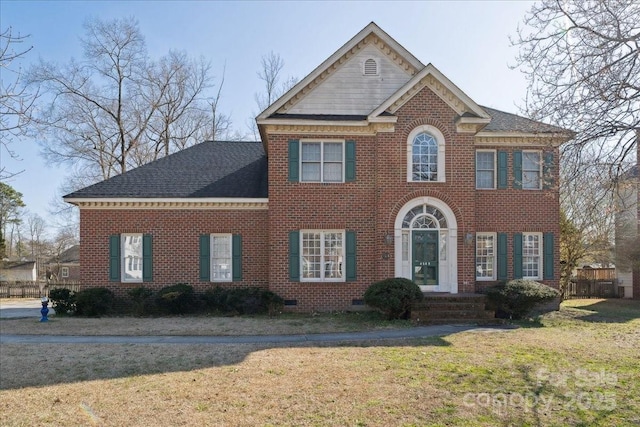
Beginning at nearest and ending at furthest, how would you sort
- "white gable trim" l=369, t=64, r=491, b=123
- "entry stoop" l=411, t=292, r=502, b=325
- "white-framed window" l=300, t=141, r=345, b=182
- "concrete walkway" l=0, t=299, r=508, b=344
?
"concrete walkway" l=0, t=299, r=508, b=344 < "entry stoop" l=411, t=292, r=502, b=325 < "white gable trim" l=369, t=64, r=491, b=123 < "white-framed window" l=300, t=141, r=345, b=182

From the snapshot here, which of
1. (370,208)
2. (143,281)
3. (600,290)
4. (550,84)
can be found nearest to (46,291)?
(143,281)

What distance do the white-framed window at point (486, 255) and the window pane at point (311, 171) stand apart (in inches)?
238

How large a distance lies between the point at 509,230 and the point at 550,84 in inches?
320

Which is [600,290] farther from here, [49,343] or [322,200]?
[49,343]

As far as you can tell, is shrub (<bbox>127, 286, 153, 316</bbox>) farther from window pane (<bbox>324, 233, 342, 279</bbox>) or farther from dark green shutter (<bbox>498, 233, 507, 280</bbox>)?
dark green shutter (<bbox>498, 233, 507, 280</bbox>)

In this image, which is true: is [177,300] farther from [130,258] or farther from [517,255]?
[517,255]

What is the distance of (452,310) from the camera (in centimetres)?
1360

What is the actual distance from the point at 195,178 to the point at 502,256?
11374mm

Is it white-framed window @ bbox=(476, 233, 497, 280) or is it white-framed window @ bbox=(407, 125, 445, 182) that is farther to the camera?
white-framed window @ bbox=(476, 233, 497, 280)

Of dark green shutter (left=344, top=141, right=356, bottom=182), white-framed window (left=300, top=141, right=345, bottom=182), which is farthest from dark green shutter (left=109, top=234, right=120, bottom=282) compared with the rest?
dark green shutter (left=344, top=141, right=356, bottom=182)

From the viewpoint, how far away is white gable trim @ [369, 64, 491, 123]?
14664 millimetres

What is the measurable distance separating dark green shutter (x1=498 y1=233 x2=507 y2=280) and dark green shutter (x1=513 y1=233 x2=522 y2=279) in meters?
0.37

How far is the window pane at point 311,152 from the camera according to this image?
1543 cm

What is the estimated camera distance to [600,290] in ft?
77.4
